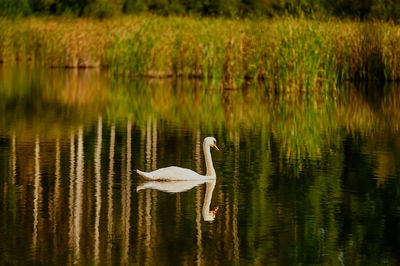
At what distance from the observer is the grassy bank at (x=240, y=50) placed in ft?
80.7

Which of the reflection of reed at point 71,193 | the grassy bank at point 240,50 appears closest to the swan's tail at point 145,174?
the reflection of reed at point 71,193

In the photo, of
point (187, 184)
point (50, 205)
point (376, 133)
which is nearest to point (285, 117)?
point (376, 133)

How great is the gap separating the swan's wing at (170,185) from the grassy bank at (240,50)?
12.9 metres

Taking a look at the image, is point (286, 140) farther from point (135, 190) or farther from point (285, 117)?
point (135, 190)

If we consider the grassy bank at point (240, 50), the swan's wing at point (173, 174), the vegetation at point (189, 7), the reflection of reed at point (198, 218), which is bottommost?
the reflection of reed at point (198, 218)

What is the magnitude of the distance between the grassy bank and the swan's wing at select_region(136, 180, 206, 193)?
42.2 feet

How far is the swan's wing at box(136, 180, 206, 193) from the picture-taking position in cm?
1128

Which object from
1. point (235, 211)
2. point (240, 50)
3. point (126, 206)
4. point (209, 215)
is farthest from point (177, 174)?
point (240, 50)

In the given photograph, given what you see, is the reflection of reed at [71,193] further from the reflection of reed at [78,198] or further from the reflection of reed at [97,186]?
the reflection of reed at [97,186]

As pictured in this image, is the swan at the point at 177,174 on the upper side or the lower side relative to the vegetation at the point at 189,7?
lower

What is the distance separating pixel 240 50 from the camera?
2767cm

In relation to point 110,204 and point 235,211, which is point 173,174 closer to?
point 110,204

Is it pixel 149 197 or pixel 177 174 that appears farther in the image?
pixel 177 174

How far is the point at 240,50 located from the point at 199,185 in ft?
53.5
